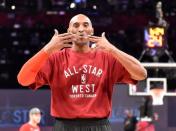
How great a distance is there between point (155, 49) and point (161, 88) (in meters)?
0.79

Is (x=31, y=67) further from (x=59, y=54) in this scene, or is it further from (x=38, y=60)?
(x=59, y=54)

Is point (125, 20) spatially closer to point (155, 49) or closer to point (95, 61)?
point (155, 49)

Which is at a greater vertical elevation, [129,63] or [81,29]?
[81,29]

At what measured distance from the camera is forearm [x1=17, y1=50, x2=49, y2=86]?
355 cm

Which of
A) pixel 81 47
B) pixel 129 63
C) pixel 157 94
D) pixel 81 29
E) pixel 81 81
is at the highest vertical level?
pixel 81 29

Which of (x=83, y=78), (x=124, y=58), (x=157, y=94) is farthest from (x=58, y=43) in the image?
(x=157, y=94)

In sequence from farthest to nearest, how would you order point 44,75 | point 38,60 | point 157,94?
Answer: point 157,94 < point 44,75 < point 38,60

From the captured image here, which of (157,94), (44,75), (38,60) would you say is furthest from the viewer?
(157,94)

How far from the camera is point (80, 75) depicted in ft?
11.9

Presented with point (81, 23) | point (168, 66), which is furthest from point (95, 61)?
point (168, 66)

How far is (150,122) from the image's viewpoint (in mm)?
10867

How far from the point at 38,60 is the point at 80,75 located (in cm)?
30

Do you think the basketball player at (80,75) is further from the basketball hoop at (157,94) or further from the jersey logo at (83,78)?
the basketball hoop at (157,94)

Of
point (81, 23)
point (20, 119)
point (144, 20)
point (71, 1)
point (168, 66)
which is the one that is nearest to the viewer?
point (81, 23)
